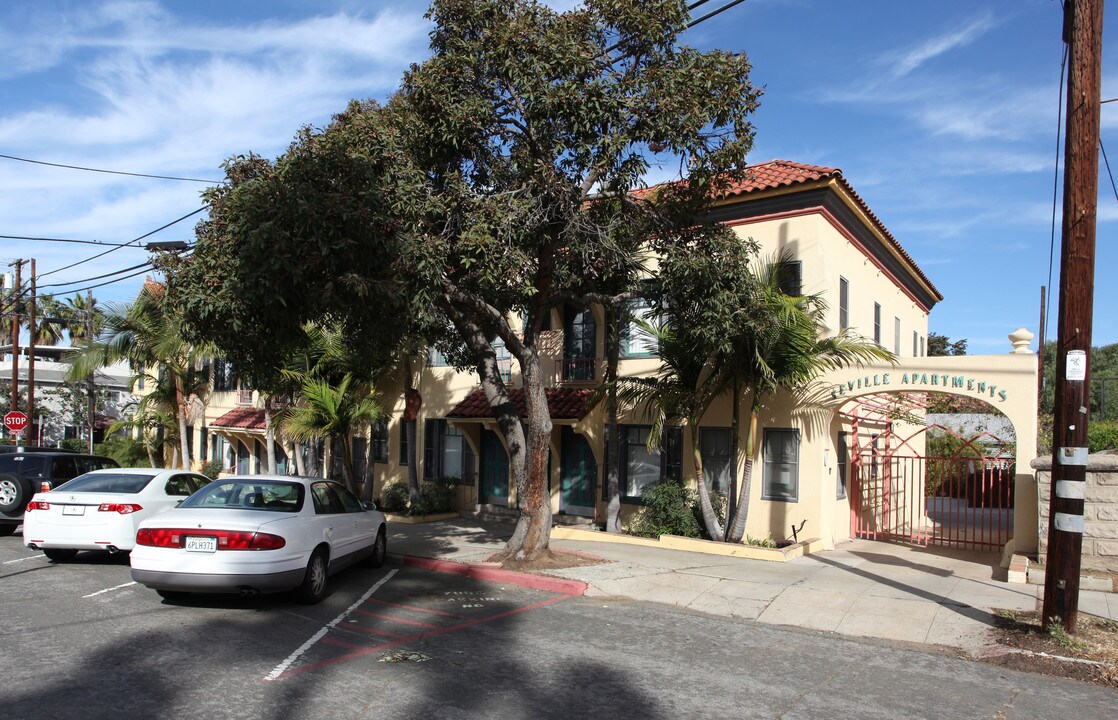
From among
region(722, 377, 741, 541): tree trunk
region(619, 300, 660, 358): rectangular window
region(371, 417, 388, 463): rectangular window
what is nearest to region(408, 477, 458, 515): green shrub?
region(371, 417, 388, 463): rectangular window

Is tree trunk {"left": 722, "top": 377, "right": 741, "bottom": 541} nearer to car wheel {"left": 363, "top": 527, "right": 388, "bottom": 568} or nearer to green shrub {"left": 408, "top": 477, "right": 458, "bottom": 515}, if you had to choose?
car wheel {"left": 363, "top": 527, "right": 388, "bottom": 568}

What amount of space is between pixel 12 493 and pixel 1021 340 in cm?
1697

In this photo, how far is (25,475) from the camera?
46.5 ft

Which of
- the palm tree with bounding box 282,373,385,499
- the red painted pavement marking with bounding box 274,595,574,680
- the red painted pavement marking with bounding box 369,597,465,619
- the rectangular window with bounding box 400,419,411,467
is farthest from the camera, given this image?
the rectangular window with bounding box 400,419,411,467

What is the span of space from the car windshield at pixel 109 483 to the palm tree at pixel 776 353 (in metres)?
8.81

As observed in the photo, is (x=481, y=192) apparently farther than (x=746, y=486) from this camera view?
No

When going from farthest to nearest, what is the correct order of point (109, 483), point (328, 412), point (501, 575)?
point (328, 412), point (109, 483), point (501, 575)

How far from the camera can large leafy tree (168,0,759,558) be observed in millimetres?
9125

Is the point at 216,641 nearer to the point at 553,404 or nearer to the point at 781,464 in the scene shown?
the point at 553,404

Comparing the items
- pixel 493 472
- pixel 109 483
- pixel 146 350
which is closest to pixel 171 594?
pixel 109 483

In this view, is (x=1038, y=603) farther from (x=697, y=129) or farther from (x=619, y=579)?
(x=697, y=129)

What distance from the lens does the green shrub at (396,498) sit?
18.3m

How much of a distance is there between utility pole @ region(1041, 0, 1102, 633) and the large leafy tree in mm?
4164

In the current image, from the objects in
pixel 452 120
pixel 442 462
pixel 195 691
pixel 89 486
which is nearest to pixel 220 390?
pixel 442 462
